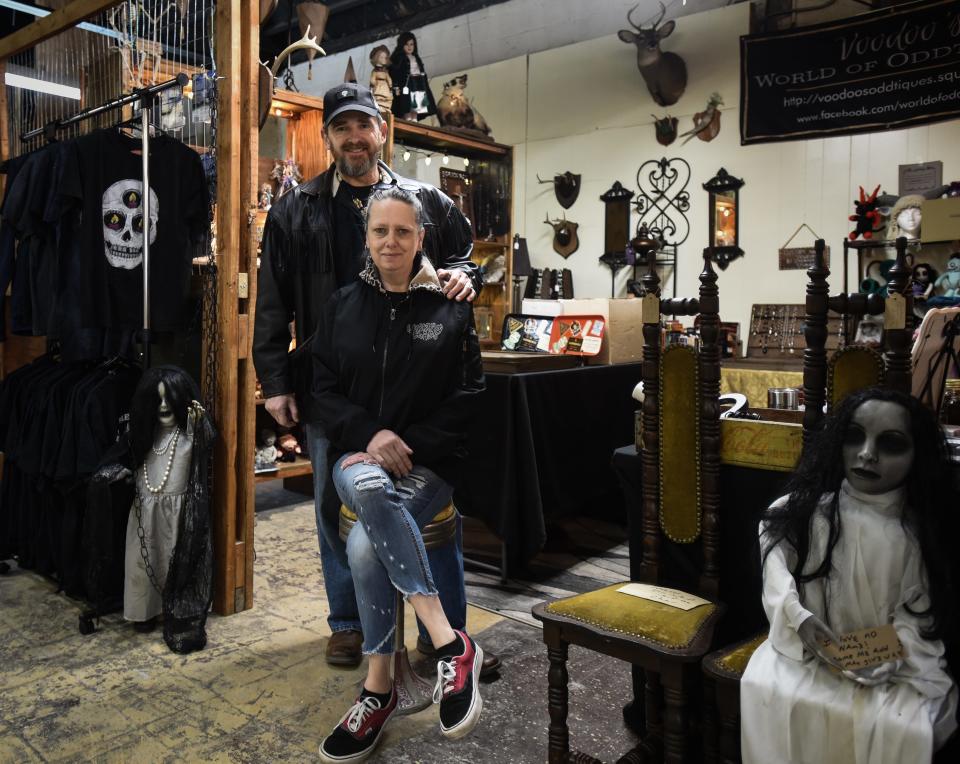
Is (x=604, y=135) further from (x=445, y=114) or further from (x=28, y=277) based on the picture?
(x=28, y=277)

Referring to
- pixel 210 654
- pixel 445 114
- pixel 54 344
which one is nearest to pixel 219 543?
pixel 210 654

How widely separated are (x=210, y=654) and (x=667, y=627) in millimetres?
1597

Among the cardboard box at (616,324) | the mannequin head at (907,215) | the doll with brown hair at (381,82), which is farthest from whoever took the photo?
the doll with brown hair at (381,82)

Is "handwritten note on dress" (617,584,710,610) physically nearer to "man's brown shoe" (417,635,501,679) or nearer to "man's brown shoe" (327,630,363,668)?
"man's brown shoe" (417,635,501,679)

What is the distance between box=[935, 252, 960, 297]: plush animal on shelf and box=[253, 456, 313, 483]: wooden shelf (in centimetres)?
350

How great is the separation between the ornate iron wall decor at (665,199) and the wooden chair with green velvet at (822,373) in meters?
4.20

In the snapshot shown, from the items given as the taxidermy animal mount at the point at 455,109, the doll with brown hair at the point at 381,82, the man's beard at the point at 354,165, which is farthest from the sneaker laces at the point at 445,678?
the taxidermy animal mount at the point at 455,109

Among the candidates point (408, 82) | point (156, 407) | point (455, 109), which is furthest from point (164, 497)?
point (455, 109)

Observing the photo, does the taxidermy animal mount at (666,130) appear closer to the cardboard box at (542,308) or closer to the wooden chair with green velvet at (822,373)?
the cardboard box at (542,308)

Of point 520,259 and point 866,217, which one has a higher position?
point 866,217

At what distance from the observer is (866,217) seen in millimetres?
4918

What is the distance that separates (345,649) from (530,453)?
106 cm

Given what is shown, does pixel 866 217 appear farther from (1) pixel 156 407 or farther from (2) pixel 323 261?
(1) pixel 156 407

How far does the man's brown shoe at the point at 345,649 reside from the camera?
8.39 ft
